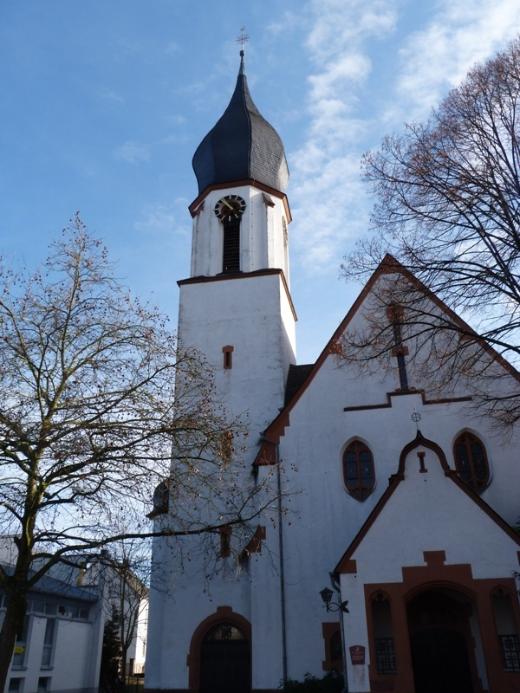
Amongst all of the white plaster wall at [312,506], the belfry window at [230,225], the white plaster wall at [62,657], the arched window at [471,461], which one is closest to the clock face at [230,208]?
the belfry window at [230,225]

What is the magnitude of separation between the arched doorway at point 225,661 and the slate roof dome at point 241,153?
1600 centimetres

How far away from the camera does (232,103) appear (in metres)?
29.0

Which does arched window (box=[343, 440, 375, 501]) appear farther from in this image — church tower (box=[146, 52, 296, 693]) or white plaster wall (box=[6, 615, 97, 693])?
white plaster wall (box=[6, 615, 97, 693])

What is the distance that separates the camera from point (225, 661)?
17188 millimetres

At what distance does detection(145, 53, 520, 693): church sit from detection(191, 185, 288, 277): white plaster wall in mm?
58

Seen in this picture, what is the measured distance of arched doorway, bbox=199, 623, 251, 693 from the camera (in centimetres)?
1691

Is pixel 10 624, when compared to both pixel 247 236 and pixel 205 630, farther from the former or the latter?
pixel 247 236

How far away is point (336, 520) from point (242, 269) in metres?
9.81

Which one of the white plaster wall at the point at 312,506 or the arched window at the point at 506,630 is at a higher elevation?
the white plaster wall at the point at 312,506

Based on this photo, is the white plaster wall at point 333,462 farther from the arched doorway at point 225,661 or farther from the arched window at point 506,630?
the arched window at point 506,630

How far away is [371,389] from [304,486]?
3.38m

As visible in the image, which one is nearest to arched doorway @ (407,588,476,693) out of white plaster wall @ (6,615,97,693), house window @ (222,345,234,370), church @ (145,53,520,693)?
church @ (145,53,520,693)

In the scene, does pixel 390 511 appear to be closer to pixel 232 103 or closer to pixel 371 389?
pixel 371 389

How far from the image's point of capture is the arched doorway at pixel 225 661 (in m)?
16.9
